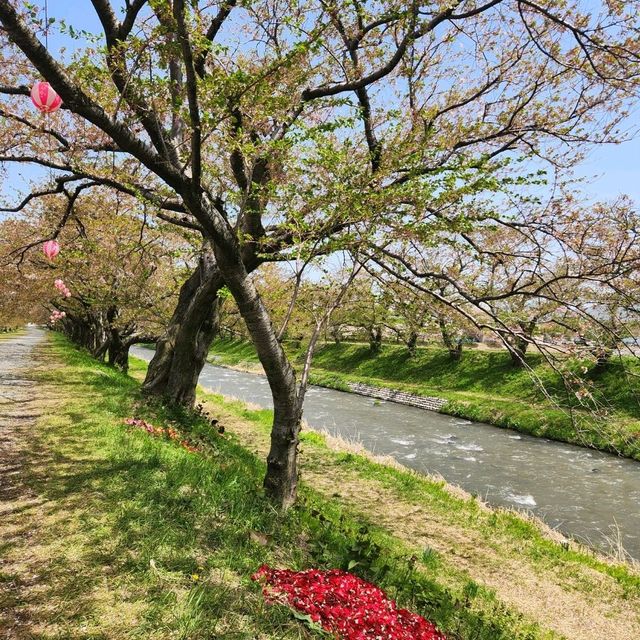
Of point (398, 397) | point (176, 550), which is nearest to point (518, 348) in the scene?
point (176, 550)

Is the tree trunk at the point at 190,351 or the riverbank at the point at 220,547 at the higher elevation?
the tree trunk at the point at 190,351

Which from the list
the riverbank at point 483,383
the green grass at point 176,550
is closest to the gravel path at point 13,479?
the green grass at point 176,550

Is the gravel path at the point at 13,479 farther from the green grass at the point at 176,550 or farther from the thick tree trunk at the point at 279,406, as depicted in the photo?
the thick tree trunk at the point at 279,406

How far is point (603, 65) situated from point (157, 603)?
9.57m

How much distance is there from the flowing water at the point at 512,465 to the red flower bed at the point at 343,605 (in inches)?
347

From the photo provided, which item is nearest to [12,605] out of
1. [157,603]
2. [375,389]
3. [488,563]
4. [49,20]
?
[157,603]

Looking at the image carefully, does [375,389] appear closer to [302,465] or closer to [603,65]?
[302,465]

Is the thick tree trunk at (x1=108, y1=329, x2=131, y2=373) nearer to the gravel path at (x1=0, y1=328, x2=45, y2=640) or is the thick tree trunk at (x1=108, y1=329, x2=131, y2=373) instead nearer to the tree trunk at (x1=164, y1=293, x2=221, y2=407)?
the gravel path at (x1=0, y1=328, x2=45, y2=640)

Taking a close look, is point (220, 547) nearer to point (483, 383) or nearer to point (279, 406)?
point (279, 406)

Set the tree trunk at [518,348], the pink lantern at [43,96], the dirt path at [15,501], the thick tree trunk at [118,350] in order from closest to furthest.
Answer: the dirt path at [15,501]
the pink lantern at [43,96]
the tree trunk at [518,348]
the thick tree trunk at [118,350]

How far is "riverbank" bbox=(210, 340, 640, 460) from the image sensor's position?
20.7 metres

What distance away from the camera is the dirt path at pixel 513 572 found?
6.54 meters

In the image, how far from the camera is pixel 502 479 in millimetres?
14938

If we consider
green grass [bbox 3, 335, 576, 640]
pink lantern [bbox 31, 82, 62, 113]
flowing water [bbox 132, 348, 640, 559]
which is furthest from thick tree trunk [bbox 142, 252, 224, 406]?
flowing water [bbox 132, 348, 640, 559]
